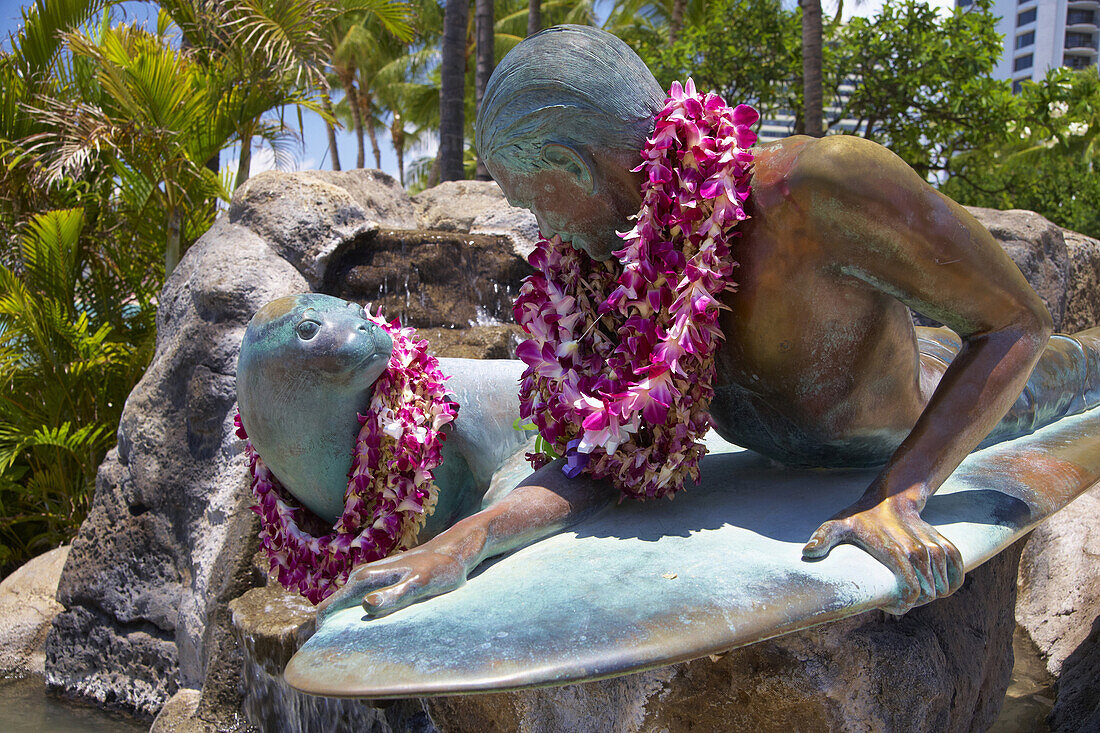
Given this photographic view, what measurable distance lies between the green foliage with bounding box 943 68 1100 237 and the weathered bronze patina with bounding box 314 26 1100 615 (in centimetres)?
999

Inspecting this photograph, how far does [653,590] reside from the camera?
1671mm

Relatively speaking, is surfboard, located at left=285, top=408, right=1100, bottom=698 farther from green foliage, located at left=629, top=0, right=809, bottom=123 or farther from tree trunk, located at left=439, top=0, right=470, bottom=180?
green foliage, located at left=629, top=0, right=809, bottom=123

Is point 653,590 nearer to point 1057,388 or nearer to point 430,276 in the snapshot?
point 1057,388

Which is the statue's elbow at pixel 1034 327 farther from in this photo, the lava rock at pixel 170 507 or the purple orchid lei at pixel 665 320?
the lava rock at pixel 170 507

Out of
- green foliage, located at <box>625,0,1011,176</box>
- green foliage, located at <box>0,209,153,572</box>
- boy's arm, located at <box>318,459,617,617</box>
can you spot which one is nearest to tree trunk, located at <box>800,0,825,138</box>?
green foliage, located at <box>625,0,1011,176</box>

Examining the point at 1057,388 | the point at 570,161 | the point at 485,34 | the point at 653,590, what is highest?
the point at 485,34

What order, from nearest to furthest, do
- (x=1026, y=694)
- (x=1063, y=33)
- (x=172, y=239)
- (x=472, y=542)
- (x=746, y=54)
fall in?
(x=472, y=542)
(x=1026, y=694)
(x=172, y=239)
(x=746, y=54)
(x=1063, y=33)

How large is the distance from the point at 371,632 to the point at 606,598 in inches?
17.2

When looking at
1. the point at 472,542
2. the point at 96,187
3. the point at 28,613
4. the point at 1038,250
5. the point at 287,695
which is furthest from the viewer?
the point at 96,187

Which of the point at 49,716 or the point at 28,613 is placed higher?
the point at 28,613

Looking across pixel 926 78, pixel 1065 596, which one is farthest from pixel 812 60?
pixel 1065 596

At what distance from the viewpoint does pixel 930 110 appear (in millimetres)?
11055

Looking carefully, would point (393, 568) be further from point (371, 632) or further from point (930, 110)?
point (930, 110)

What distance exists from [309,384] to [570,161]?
104cm
